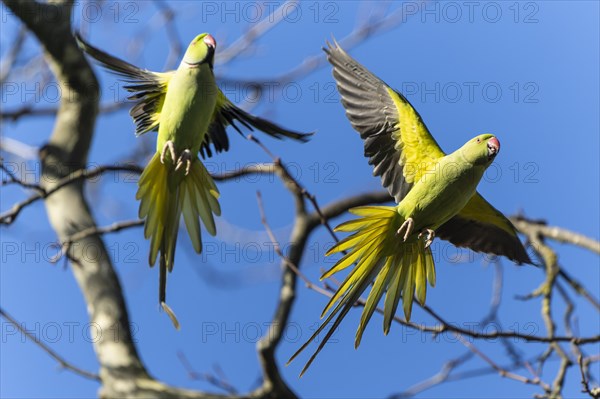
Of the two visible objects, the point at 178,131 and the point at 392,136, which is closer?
the point at 178,131

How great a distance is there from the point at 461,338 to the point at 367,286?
64 cm

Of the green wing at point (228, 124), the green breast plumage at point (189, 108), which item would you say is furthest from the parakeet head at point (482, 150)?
the green breast plumage at point (189, 108)

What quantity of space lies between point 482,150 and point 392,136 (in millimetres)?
407

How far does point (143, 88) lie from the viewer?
112 inches

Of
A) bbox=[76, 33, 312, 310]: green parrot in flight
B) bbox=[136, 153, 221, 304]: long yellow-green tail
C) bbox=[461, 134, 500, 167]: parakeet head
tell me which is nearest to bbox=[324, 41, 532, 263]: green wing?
bbox=[461, 134, 500, 167]: parakeet head

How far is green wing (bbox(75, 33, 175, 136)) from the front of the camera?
2721 mm

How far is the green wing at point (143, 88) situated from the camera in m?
2.72

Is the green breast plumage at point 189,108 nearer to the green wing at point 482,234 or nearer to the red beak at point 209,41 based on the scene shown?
the red beak at point 209,41

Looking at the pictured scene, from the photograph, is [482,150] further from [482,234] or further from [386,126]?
[482,234]

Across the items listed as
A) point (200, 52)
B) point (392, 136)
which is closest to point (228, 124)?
point (200, 52)

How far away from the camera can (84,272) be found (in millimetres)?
4172

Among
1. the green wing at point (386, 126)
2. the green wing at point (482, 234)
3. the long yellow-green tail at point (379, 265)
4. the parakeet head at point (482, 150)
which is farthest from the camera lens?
the green wing at point (482, 234)

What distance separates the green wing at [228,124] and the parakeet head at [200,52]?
225 mm

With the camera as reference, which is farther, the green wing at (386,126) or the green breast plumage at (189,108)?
the green wing at (386,126)
